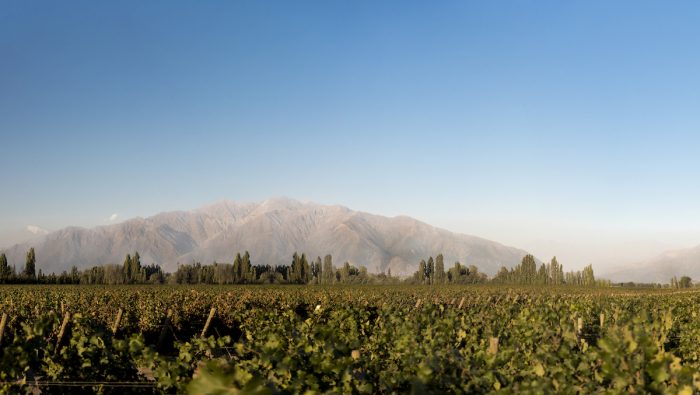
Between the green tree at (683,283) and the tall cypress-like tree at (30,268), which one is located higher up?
the tall cypress-like tree at (30,268)

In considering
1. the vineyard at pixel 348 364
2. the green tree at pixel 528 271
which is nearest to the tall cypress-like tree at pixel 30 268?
the green tree at pixel 528 271

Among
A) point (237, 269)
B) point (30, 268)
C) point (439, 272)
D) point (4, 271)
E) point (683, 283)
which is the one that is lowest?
point (683, 283)

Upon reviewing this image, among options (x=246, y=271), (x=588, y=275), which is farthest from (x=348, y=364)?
(x=588, y=275)

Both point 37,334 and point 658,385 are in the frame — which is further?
point 37,334

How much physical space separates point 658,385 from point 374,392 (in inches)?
135

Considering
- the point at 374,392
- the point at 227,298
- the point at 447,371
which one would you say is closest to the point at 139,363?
the point at 374,392

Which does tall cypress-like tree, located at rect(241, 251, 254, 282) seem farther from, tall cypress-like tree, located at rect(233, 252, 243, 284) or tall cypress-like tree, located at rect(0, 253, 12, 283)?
tall cypress-like tree, located at rect(0, 253, 12, 283)

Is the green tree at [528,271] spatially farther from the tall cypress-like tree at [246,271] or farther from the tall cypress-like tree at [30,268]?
the tall cypress-like tree at [30,268]

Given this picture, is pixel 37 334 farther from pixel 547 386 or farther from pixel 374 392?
pixel 547 386

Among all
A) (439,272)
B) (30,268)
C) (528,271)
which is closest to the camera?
(30,268)

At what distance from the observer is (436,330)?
44.7 ft

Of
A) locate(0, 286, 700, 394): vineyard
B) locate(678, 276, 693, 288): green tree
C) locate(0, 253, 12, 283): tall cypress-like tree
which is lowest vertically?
locate(678, 276, 693, 288): green tree

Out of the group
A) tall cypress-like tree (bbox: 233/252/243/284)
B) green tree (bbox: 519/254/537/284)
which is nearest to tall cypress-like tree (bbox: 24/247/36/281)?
tall cypress-like tree (bbox: 233/252/243/284)

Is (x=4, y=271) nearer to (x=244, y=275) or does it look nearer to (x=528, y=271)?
(x=244, y=275)
